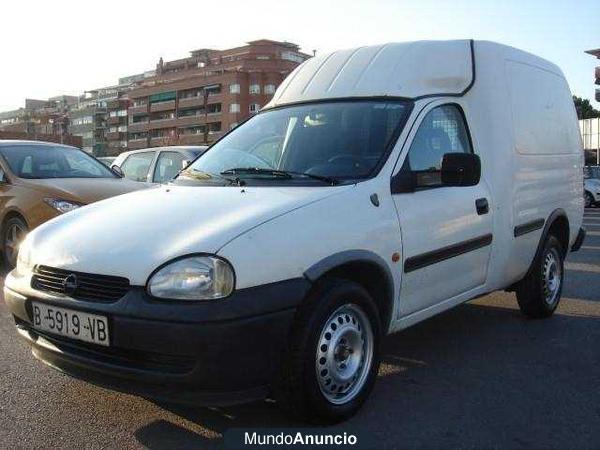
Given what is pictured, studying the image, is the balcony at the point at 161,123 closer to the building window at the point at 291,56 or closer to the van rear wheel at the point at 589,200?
the building window at the point at 291,56

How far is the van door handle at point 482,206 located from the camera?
4.30 m

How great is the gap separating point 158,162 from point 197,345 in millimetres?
7733

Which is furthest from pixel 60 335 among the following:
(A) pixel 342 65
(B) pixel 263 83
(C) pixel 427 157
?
(B) pixel 263 83

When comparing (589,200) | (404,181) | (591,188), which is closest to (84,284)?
(404,181)

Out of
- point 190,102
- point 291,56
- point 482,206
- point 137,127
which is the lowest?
point 482,206

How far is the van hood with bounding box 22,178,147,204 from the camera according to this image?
691cm

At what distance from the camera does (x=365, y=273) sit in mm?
3439

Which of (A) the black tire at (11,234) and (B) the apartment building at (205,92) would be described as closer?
(A) the black tire at (11,234)

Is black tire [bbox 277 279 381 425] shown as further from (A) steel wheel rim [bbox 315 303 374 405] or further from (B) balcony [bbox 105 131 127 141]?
(B) balcony [bbox 105 131 127 141]

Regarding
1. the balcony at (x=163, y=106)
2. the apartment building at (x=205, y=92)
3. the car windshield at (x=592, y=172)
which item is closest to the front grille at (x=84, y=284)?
the car windshield at (x=592, y=172)

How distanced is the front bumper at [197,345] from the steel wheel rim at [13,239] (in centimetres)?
482

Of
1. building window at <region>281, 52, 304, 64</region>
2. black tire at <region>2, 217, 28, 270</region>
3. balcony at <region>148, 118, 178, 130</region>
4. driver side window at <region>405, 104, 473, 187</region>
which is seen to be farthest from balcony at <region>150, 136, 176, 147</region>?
driver side window at <region>405, 104, 473, 187</region>

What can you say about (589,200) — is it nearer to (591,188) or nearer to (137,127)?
(591,188)

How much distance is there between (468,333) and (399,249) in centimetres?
190
